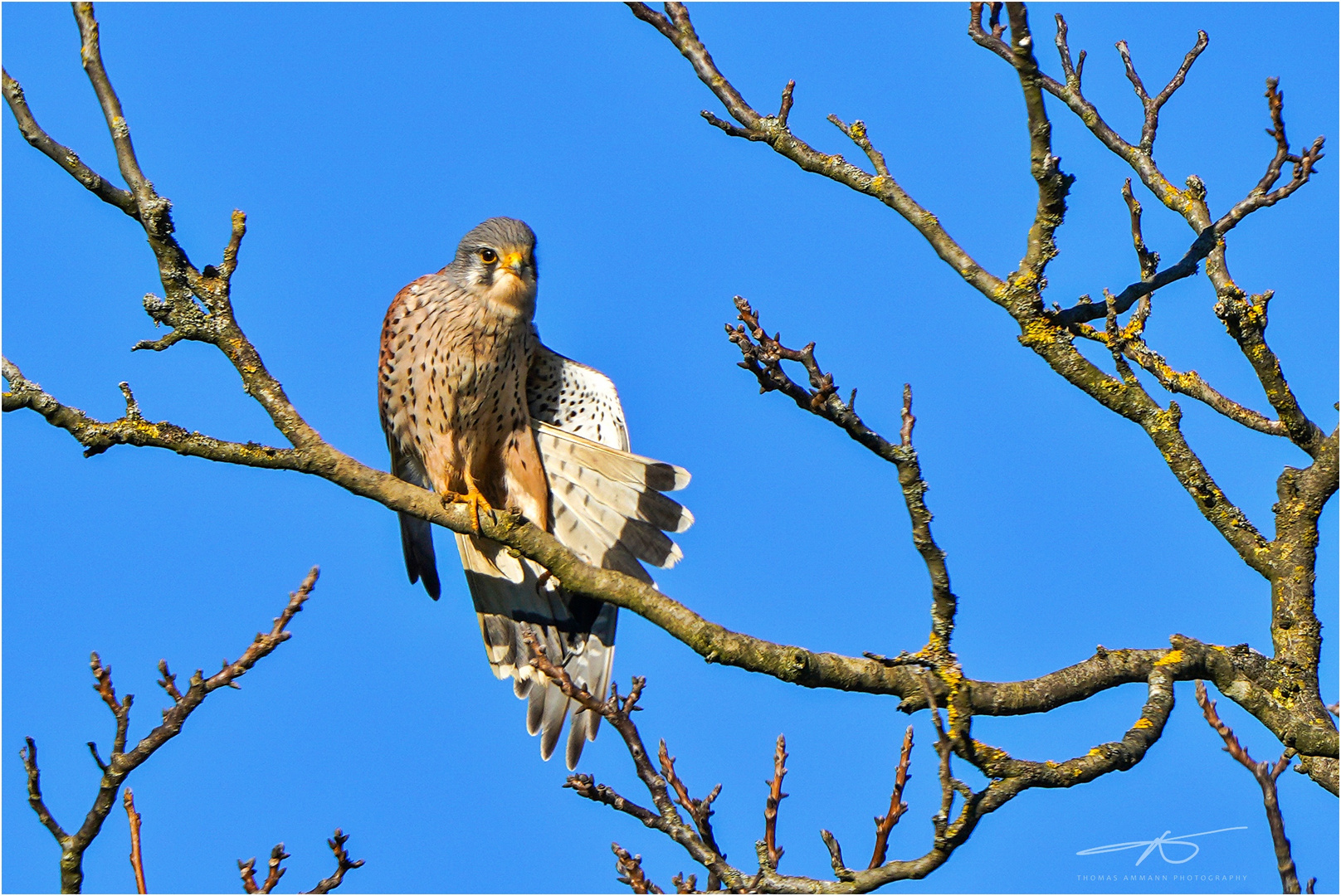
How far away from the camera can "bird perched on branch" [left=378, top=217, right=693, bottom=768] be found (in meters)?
5.46

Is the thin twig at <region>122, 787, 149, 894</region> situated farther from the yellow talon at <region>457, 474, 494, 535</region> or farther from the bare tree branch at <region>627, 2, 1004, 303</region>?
the bare tree branch at <region>627, 2, 1004, 303</region>

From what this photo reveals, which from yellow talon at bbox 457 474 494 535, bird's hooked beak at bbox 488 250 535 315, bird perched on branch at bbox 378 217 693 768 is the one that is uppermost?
bird's hooked beak at bbox 488 250 535 315

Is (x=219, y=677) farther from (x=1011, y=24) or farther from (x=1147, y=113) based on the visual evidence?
(x=1147, y=113)

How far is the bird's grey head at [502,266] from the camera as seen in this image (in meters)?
5.55

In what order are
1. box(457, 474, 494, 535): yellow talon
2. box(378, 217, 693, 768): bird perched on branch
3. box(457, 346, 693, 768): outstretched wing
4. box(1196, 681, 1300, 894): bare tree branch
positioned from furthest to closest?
box(378, 217, 693, 768): bird perched on branch
box(457, 346, 693, 768): outstretched wing
box(457, 474, 494, 535): yellow talon
box(1196, 681, 1300, 894): bare tree branch

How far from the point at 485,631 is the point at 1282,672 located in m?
3.63

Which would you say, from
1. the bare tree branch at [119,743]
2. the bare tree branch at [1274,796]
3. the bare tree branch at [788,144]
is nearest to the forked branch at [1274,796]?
the bare tree branch at [1274,796]

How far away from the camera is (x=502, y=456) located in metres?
5.68

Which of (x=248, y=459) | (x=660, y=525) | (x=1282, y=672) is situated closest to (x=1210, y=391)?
(x=1282, y=672)

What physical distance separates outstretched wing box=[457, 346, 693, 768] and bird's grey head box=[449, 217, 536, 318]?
1.62ft

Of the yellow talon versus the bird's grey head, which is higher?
the bird's grey head

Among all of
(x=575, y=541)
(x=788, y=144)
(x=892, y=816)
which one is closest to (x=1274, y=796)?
(x=892, y=816)

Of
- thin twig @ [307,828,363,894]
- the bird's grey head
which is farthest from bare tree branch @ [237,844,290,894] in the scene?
the bird's grey head

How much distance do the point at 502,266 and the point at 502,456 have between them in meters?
0.89
